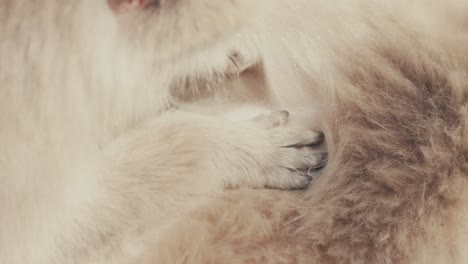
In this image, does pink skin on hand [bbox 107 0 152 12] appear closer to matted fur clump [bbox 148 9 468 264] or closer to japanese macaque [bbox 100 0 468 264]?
japanese macaque [bbox 100 0 468 264]

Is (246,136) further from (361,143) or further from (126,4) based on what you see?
(126,4)

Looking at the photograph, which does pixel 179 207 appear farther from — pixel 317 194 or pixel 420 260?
pixel 420 260

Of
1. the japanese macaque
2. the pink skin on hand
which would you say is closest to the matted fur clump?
the japanese macaque

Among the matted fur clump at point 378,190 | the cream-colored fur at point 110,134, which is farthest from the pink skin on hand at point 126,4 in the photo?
the matted fur clump at point 378,190

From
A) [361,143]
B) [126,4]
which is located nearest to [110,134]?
[126,4]

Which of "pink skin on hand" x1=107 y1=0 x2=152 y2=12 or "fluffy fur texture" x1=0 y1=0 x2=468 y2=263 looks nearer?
"fluffy fur texture" x1=0 y1=0 x2=468 y2=263
